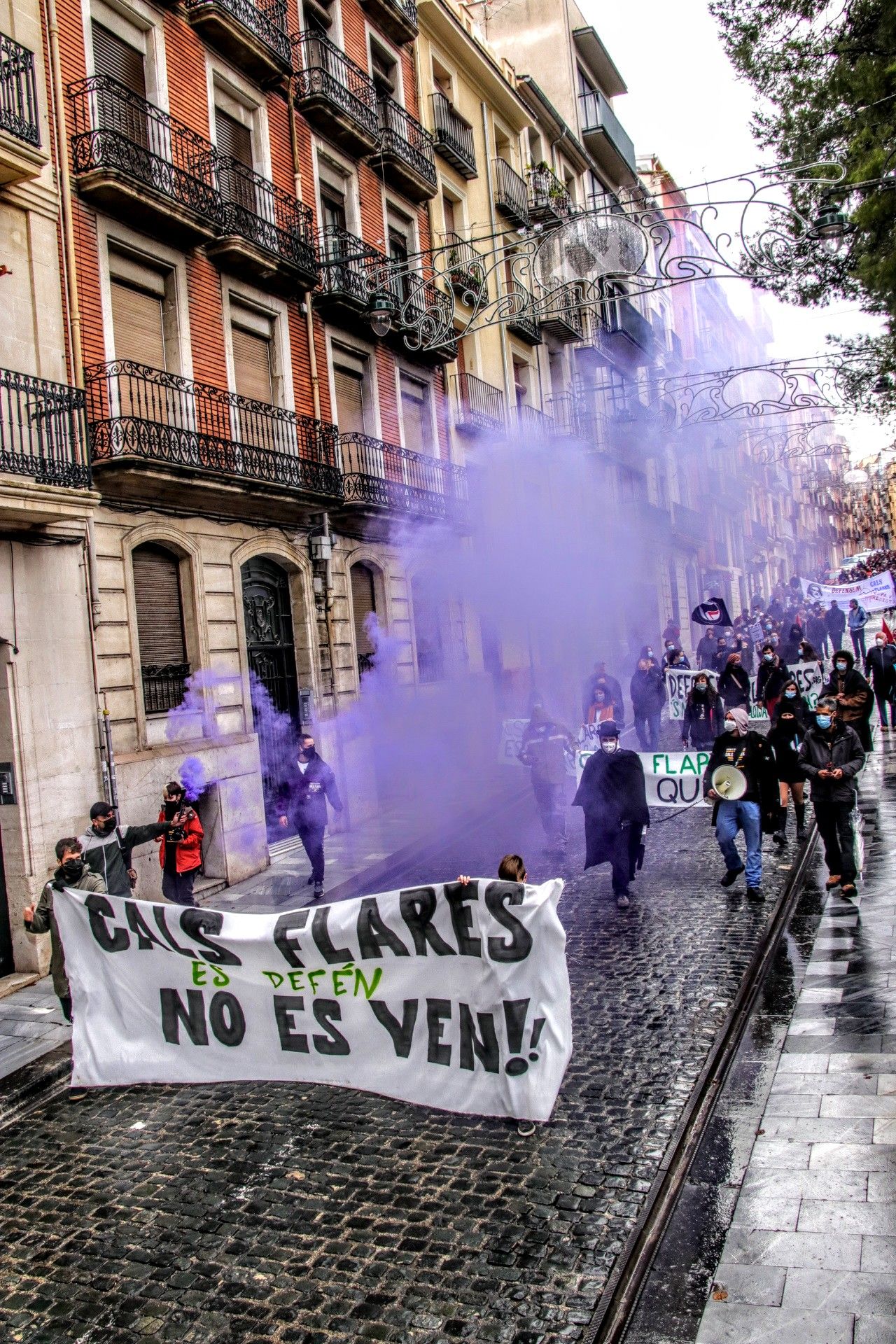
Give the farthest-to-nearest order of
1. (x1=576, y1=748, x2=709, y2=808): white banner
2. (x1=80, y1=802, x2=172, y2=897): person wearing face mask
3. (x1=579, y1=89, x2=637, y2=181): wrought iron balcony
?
(x1=579, y1=89, x2=637, y2=181): wrought iron balcony, (x1=576, y1=748, x2=709, y2=808): white banner, (x1=80, y1=802, x2=172, y2=897): person wearing face mask

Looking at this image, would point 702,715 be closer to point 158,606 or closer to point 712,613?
point 158,606

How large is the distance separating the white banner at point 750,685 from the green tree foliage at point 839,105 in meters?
4.76

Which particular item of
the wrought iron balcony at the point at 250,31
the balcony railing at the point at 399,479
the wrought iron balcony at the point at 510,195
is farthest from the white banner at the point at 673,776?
the wrought iron balcony at the point at 510,195

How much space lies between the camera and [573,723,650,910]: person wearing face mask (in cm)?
853

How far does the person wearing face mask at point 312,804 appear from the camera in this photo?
33.6ft

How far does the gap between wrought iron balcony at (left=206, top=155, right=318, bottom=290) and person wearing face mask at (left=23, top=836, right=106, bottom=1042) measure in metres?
8.55

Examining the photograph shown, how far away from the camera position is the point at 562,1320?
11.4 feet

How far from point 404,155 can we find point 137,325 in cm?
843

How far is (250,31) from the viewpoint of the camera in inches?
512

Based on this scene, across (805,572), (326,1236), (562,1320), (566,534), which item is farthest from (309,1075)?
(805,572)

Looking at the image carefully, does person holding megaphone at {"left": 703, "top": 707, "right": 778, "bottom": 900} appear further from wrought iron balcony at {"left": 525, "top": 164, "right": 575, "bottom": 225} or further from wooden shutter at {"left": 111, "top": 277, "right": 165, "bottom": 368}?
wrought iron balcony at {"left": 525, "top": 164, "right": 575, "bottom": 225}

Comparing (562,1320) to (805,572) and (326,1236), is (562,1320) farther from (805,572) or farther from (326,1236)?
(805,572)

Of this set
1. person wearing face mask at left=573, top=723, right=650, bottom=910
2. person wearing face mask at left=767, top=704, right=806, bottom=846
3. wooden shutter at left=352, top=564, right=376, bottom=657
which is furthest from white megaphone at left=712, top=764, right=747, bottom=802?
wooden shutter at left=352, top=564, right=376, bottom=657

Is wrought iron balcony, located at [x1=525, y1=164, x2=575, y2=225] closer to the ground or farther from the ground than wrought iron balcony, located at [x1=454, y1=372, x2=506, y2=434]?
farther from the ground
